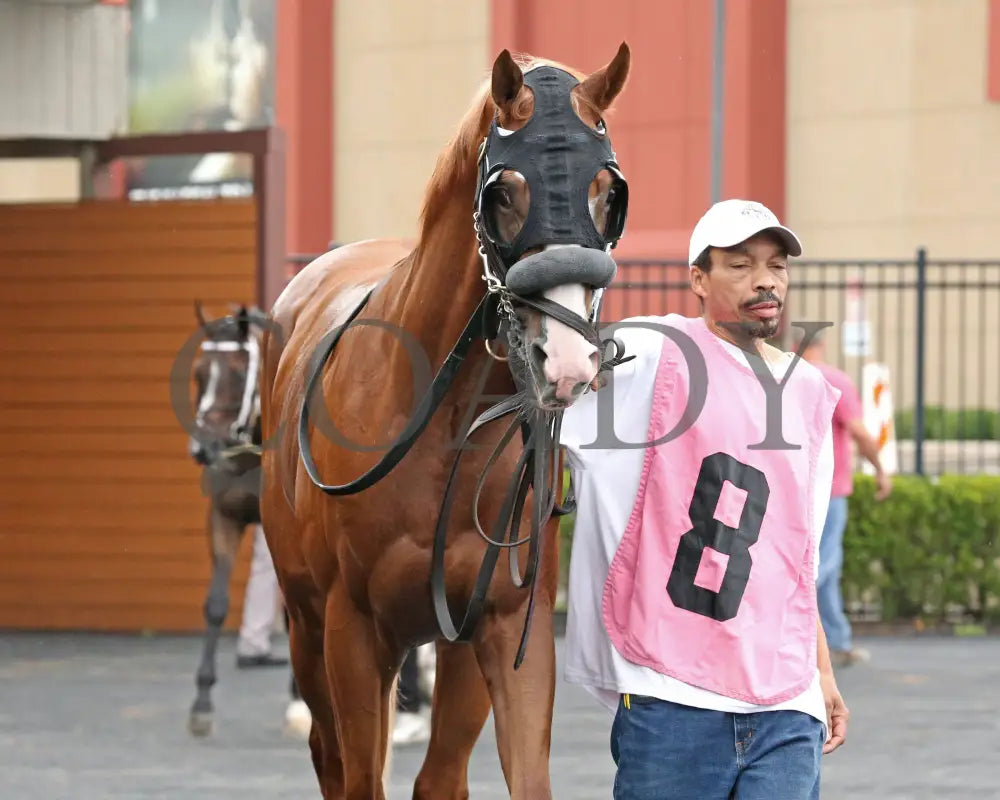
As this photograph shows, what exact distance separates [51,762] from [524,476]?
14.2 ft

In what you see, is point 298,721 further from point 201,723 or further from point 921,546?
point 921,546

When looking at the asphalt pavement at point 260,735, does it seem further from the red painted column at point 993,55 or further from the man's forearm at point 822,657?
the red painted column at point 993,55

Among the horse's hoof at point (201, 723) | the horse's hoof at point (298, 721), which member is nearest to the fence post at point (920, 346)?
→ the horse's hoof at point (298, 721)

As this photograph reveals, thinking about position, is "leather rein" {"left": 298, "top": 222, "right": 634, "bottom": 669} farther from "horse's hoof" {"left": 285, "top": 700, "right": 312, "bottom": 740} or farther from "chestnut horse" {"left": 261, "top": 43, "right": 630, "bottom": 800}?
"horse's hoof" {"left": 285, "top": 700, "right": 312, "bottom": 740}

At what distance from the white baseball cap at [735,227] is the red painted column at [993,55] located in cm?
1737

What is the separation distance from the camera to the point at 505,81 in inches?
135

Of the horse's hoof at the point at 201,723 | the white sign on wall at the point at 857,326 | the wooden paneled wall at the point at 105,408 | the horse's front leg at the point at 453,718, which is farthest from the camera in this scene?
the white sign on wall at the point at 857,326

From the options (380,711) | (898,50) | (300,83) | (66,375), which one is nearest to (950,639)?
(66,375)

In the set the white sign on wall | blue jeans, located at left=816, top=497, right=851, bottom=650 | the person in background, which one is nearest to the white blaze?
the person in background

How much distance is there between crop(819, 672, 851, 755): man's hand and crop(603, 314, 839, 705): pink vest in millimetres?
146

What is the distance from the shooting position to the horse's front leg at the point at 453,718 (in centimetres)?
426

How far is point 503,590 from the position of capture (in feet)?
12.5

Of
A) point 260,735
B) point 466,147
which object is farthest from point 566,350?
point 260,735

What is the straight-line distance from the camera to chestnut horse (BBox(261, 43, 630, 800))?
3344 millimetres
